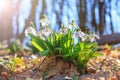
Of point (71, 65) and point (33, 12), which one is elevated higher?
point (33, 12)

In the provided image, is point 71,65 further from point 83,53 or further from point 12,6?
point 12,6

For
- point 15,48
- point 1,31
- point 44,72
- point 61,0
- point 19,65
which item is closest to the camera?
point 44,72

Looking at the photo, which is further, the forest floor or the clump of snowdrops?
the clump of snowdrops

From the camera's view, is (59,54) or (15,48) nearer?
(59,54)

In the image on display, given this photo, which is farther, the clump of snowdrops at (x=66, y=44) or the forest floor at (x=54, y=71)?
the clump of snowdrops at (x=66, y=44)

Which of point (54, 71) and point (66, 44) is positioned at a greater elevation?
point (66, 44)

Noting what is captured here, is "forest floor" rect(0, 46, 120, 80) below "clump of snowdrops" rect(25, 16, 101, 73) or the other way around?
below

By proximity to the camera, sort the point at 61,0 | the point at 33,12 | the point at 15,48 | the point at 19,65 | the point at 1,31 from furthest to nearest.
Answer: the point at 1,31 → the point at 33,12 → the point at 61,0 → the point at 15,48 → the point at 19,65

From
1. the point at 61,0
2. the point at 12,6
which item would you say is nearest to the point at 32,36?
the point at 61,0

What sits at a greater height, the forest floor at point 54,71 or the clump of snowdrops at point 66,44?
the clump of snowdrops at point 66,44
